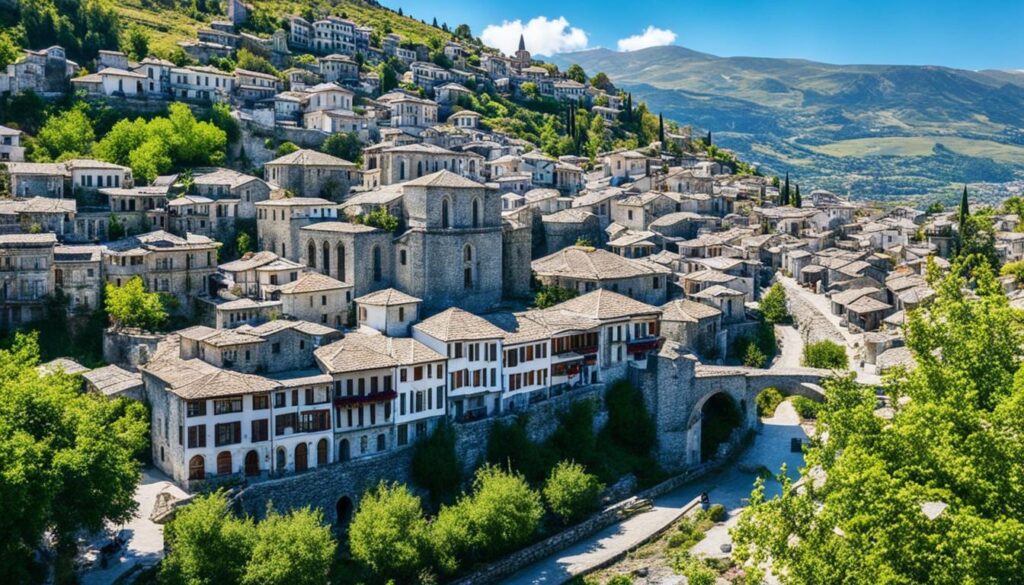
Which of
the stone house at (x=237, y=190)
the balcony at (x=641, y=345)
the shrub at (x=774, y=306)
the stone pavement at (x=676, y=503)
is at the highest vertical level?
the stone house at (x=237, y=190)

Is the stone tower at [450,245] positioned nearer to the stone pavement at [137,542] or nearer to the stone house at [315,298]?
the stone house at [315,298]

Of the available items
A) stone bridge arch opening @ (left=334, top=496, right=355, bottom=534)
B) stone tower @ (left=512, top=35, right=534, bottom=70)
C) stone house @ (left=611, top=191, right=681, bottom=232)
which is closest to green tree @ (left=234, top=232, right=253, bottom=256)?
stone bridge arch opening @ (left=334, top=496, right=355, bottom=534)

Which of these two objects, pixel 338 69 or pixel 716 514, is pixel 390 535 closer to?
pixel 716 514

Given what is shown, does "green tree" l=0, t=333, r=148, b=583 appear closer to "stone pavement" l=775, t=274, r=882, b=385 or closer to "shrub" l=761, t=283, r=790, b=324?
"stone pavement" l=775, t=274, r=882, b=385

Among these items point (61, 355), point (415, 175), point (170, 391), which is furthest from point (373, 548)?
point (415, 175)

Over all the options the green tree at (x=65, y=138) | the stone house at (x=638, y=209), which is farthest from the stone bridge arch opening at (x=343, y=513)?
the stone house at (x=638, y=209)

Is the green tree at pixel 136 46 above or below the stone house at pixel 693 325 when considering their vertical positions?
above

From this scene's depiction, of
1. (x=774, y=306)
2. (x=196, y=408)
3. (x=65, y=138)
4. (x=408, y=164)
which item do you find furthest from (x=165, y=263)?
(x=774, y=306)

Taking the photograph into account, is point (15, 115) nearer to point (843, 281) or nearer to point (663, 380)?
point (663, 380)
